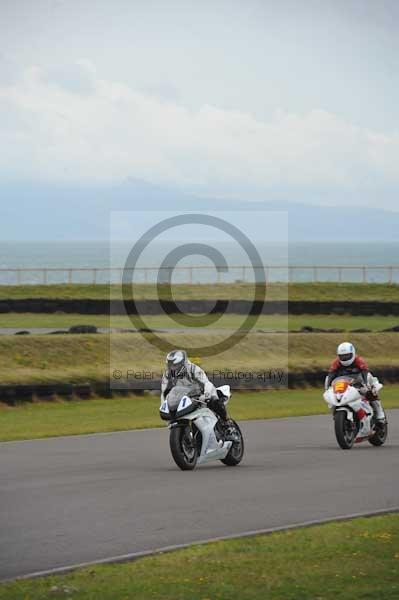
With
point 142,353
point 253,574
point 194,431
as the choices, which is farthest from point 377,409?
point 142,353

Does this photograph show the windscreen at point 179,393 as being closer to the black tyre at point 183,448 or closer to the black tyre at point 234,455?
the black tyre at point 183,448

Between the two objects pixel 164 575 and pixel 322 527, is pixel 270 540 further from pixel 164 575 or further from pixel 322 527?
pixel 164 575

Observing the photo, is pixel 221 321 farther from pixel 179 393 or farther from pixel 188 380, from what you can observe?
pixel 179 393

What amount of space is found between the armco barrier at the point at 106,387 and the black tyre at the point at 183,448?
11080 millimetres

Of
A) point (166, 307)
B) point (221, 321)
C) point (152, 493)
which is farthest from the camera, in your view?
point (166, 307)

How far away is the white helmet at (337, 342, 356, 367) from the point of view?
1723 centimetres

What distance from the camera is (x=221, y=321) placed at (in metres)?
44.8

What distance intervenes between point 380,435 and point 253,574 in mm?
10084

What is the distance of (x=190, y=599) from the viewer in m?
7.30

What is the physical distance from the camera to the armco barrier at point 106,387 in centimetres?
2514

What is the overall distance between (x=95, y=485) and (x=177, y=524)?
2795 millimetres

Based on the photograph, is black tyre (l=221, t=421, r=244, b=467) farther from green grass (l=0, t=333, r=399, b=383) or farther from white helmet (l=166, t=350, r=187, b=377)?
green grass (l=0, t=333, r=399, b=383)

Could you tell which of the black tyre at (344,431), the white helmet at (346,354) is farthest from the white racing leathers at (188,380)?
the white helmet at (346,354)

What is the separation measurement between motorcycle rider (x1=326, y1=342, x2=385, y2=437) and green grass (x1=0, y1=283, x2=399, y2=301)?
108 ft
